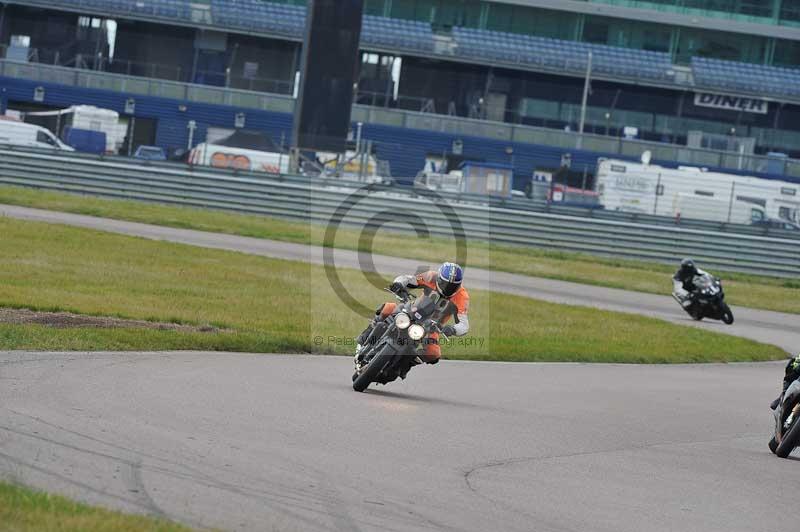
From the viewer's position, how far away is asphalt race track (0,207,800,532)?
21.1 ft

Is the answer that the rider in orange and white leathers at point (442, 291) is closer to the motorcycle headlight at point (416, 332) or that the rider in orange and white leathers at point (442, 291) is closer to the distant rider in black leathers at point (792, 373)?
the motorcycle headlight at point (416, 332)

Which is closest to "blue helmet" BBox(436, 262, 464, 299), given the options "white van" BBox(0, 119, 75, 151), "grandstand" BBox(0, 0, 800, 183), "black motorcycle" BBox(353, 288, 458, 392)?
"black motorcycle" BBox(353, 288, 458, 392)

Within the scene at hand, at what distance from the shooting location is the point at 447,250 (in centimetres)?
3269

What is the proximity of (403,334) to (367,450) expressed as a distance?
9.77 feet

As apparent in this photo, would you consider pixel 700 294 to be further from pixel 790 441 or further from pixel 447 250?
pixel 790 441

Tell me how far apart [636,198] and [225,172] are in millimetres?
15381

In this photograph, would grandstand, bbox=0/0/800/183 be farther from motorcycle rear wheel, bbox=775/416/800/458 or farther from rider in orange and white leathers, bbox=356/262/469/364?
motorcycle rear wheel, bbox=775/416/800/458

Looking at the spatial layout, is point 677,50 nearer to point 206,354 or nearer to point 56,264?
point 56,264

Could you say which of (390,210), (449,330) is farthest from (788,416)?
(390,210)

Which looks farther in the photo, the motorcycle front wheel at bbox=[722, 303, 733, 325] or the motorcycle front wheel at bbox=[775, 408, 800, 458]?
the motorcycle front wheel at bbox=[722, 303, 733, 325]

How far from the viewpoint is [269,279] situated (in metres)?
21.6

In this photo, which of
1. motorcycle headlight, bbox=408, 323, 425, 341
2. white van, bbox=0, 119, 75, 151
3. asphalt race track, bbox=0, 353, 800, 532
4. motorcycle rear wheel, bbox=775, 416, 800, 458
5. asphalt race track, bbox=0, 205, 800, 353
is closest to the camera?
asphalt race track, bbox=0, 353, 800, 532

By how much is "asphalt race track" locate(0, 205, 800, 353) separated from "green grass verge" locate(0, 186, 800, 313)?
891mm

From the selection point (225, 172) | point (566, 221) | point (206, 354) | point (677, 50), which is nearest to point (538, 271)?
point (566, 221)
